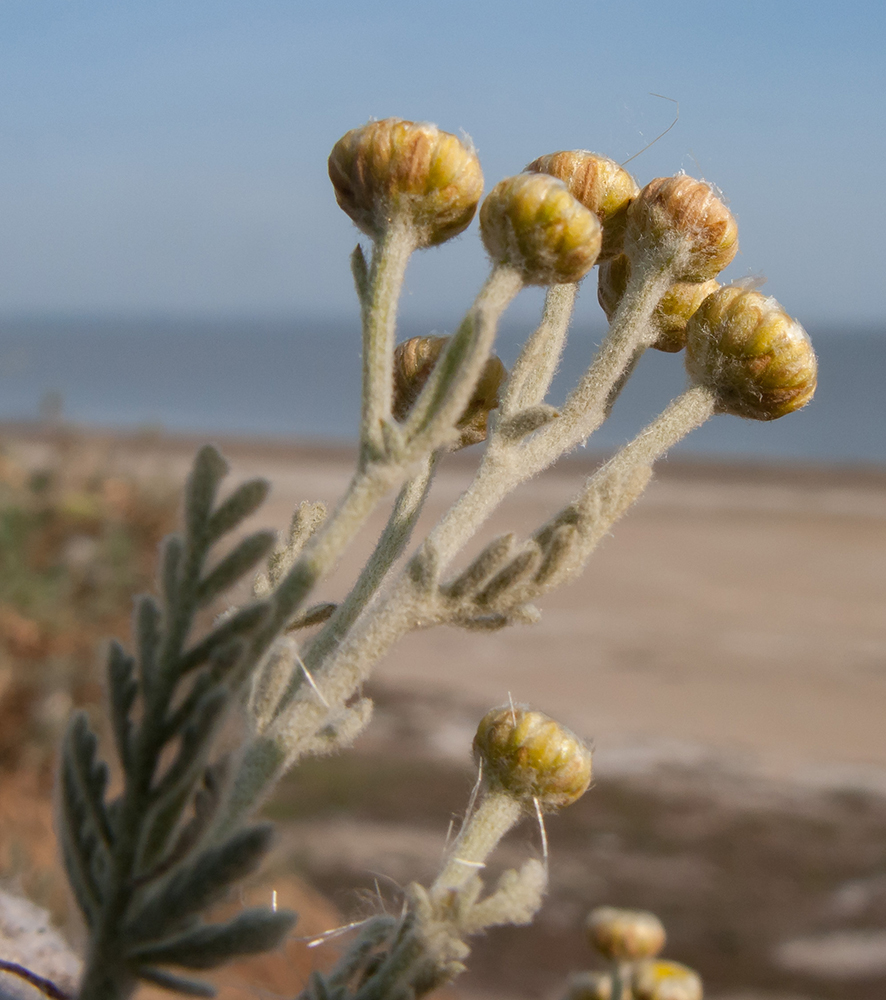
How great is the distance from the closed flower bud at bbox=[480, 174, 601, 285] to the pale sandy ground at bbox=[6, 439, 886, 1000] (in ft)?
15.8

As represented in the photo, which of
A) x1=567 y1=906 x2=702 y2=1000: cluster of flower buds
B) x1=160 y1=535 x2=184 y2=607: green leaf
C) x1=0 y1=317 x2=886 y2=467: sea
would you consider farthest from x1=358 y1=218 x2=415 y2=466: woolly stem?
x1=0 y1=317 x2=886 y2=467: sea

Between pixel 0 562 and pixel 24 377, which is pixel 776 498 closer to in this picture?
pixel 0 562

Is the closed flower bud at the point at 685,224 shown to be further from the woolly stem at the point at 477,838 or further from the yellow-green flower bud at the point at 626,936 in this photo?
the yellow-green flower bud at the point at 626,936

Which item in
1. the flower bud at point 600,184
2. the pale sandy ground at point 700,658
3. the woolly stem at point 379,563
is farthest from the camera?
the pale sandy ground at point 700,658

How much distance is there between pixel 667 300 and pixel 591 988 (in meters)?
1.37

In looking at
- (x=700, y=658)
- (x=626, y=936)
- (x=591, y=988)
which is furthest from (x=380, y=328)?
(x=700, y=658)

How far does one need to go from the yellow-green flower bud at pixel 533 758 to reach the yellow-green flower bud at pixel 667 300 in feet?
2.02

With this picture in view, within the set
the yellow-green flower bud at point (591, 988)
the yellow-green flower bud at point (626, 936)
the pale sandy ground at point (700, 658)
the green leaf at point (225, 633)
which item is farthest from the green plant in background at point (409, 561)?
the pale sandy ground at point (700, 658)

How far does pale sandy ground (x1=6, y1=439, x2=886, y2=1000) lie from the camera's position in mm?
11656

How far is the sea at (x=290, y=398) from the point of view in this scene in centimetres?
4416

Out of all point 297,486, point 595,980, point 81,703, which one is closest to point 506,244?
point 595,980

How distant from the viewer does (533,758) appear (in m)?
1.65

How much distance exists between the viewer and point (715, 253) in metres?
1.62

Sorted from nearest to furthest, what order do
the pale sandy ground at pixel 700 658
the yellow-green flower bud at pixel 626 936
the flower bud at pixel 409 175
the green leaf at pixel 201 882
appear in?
the green leaf at pixel 201 882
the flower bud at pixel 409 175
the yellow-green flower bud at pixel 626 936
the pale sandy ground at pixel 700 658
